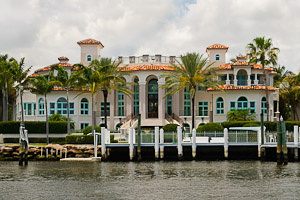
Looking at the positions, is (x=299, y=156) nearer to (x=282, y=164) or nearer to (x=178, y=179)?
(x=282, y=164)

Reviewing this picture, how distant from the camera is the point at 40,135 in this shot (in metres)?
54.3

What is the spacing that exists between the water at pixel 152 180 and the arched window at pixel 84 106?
78.7 ft

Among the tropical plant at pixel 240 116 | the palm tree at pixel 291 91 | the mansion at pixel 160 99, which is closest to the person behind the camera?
the tropical plant at pixel 240 116

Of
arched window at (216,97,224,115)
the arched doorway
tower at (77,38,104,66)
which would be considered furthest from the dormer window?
arched window at (216,97,224,115)

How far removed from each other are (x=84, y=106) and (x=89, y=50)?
30.1ft

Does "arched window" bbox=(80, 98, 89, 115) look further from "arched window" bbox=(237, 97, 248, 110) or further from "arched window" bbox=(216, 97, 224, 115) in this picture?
"arched window" bbox=(237, 97, 248, 110)

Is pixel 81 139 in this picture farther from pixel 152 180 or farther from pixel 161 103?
pixel 152 180

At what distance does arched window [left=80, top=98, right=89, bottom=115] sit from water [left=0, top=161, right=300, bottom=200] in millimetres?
23986

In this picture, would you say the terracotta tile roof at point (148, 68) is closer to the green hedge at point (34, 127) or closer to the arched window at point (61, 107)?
the arched window at point (61, 107)

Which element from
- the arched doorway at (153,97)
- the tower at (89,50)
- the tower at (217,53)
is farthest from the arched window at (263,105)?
the tower at (89,50)

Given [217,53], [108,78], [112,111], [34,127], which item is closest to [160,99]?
[112,111]

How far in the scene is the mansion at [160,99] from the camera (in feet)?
200

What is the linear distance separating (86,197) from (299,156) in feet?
72.8

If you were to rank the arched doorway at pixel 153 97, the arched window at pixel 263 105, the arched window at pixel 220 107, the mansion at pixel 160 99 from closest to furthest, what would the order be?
the mansion at pixel 160 99
the arched window at pixel 263 105
the arched window at pixel 220 107
the arched doorway at pixel 153 97
